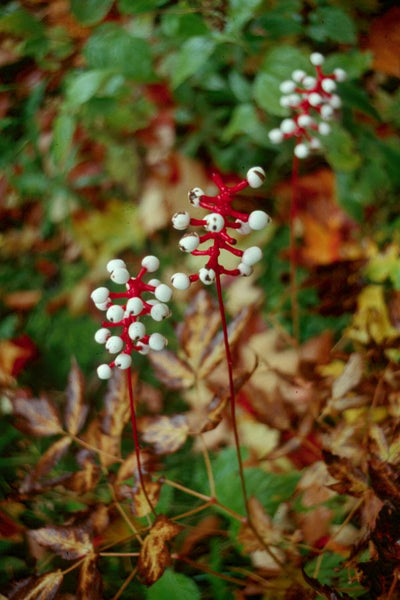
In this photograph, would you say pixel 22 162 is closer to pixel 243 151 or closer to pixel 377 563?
pixel 243 151

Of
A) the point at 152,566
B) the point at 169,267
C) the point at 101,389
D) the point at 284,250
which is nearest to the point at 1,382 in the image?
the point at 101,389

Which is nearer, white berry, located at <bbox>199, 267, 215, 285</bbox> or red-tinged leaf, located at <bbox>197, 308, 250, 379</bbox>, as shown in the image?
white berry, located at <bbox>199, 267, 215, 285</bbox>

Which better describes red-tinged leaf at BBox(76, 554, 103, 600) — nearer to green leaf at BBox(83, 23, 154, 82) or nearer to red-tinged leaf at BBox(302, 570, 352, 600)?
red-tinged leaf at BBox(302, 570, 352, 600)

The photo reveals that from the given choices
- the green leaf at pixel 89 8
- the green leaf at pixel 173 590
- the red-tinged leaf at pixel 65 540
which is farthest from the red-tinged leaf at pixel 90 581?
the green leaf at pixel 89 8

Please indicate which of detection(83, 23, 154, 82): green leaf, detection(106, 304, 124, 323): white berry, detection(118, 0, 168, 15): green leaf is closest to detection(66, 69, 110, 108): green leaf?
detection(83, 23, 154, 82): green leaf

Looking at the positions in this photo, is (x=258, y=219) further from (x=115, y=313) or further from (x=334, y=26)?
(x=334, y=26)

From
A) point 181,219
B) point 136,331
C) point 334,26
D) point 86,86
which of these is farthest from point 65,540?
point 334,26
